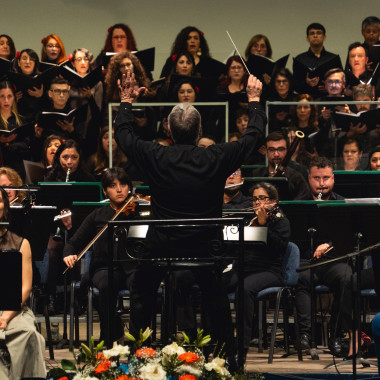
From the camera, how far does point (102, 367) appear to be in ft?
9.80

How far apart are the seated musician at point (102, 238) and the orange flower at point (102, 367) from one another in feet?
8.17

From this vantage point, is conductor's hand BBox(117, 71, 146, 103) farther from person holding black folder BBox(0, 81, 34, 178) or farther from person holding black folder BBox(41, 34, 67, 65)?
person holding black folder BBox(41, 34, 67, 65)

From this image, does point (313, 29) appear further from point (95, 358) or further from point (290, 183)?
point (95, 358)

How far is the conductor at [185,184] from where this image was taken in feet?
13.6

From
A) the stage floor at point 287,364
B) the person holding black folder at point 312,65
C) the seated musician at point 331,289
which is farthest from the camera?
the person holding black folder at point 312,65

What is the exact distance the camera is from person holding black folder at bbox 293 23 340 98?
7.75 metres

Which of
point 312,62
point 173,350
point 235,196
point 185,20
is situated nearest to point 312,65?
point 312,62

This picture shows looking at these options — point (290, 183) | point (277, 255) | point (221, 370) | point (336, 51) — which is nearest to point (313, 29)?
point (336, 51)

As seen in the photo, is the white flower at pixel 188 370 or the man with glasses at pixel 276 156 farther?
the man with glasses at pixel 276 156

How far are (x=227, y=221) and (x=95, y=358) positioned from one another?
0.89 metres

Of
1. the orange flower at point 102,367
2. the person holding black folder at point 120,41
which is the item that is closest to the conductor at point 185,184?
the orange flower at point 102,367

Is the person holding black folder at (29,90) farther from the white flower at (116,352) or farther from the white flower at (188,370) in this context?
the white flower at (188,370)

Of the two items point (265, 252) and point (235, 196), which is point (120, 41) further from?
point (265, 252)

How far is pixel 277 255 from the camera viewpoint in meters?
5.50
